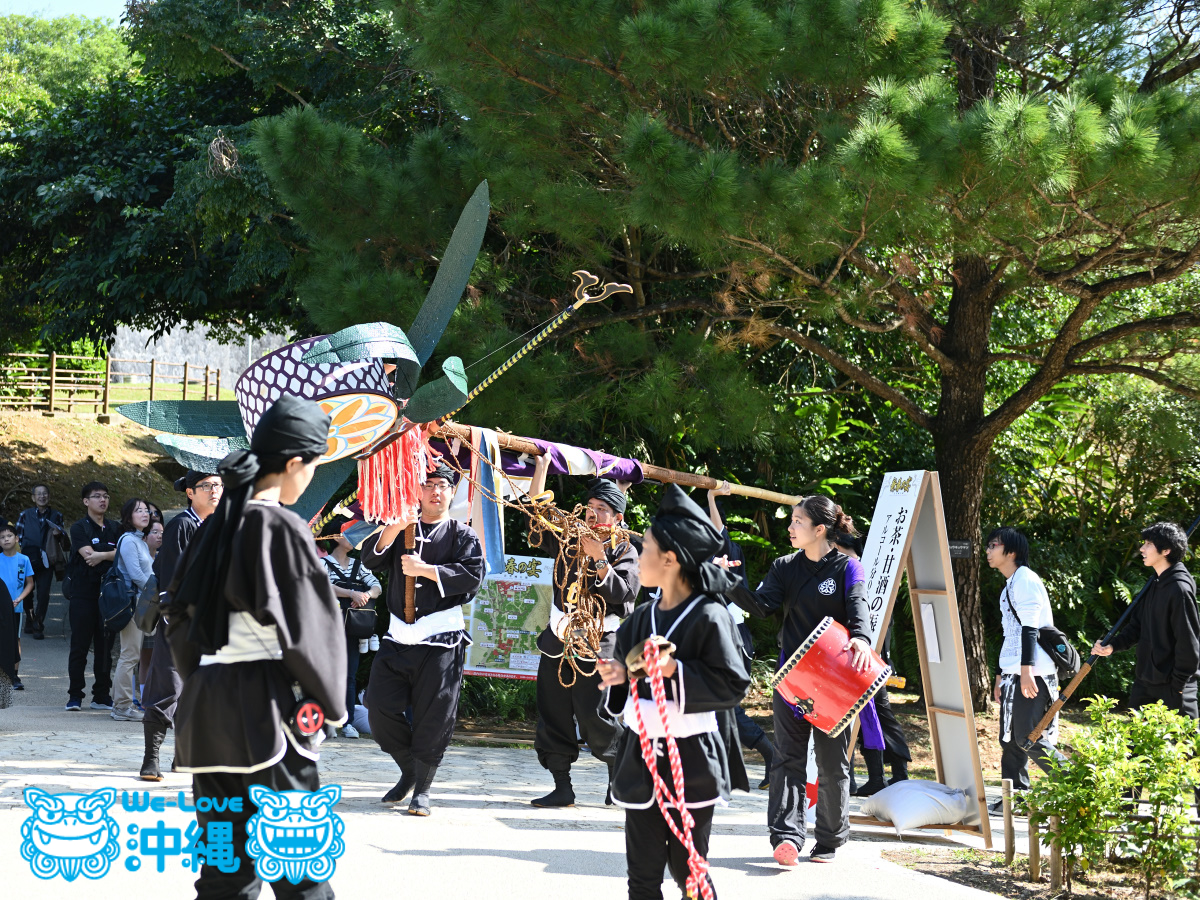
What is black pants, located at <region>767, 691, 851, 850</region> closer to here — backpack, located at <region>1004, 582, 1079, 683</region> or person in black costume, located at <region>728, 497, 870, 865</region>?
person in black costume, located at <region>728, 497, 870, 865</region>

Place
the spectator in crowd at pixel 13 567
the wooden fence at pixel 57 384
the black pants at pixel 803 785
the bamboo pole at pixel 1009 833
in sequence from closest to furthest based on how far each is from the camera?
the black pants at pixel 803 785
the bamboo pole at pixel 1009 833
the spectator in crowd at pixel 13 567
the wooden fence at pixel 57 384

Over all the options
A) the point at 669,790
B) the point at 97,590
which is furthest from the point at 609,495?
the point at 97,590

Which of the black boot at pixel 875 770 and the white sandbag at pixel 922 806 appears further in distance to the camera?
the black boot at pixel 875 770

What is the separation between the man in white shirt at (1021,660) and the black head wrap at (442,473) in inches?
128

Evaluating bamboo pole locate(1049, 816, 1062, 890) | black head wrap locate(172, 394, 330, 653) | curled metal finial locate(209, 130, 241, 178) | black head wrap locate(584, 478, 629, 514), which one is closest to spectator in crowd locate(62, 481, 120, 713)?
curled metal finial locate(209, 130, 241, 178)

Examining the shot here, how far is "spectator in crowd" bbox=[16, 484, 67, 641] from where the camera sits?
12.3 metres

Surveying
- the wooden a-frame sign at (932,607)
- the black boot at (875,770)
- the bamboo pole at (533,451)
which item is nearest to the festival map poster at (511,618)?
the bamboo pole at (533,451)

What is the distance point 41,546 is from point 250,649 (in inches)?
421

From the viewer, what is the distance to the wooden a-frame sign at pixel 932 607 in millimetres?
6121

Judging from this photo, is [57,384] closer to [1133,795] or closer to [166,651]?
[166,651]

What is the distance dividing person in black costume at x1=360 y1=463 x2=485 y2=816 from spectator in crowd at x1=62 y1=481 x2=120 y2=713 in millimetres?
3952

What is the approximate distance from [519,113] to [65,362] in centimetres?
2440

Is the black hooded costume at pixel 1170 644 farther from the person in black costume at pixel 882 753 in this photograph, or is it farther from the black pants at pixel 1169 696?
the person in black costume at pixel 882 753

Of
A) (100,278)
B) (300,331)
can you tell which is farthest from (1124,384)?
(100,278)
